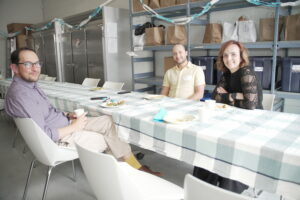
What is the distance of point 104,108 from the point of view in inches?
73.7

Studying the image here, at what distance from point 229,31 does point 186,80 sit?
93 centimetres

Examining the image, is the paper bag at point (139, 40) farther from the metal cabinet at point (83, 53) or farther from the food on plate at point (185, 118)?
the food on plate at point (185, 118)

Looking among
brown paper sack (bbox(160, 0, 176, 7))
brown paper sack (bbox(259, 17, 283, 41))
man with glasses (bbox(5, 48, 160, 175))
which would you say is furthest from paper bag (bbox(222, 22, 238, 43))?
man with glasses (bbox(5, 48, 160, 175))

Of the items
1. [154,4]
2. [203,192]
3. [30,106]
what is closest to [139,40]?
[154,4]

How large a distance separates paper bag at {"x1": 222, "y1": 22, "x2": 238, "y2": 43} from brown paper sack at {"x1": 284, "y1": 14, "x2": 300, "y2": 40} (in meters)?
0.55

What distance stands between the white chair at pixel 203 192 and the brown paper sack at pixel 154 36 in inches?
123

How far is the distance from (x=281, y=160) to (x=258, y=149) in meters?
0.10

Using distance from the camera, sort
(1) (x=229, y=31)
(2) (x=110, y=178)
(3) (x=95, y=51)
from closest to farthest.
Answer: (2) (x=110, y=178), (1) (x=229, y=31), (3) (x=95, y=51)

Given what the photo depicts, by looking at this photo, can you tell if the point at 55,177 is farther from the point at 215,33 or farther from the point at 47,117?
the point at 215,33

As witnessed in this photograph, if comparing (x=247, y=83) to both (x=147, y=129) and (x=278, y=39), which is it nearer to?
(x=147, y=129)

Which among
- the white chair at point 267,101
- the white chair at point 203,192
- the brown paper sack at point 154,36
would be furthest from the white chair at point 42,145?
the brown paper sack at point 154,36

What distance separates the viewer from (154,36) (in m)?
3.65

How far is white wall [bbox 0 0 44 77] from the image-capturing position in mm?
7039

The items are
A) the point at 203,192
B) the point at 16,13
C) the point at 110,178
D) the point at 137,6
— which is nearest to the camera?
the point at 203,192
